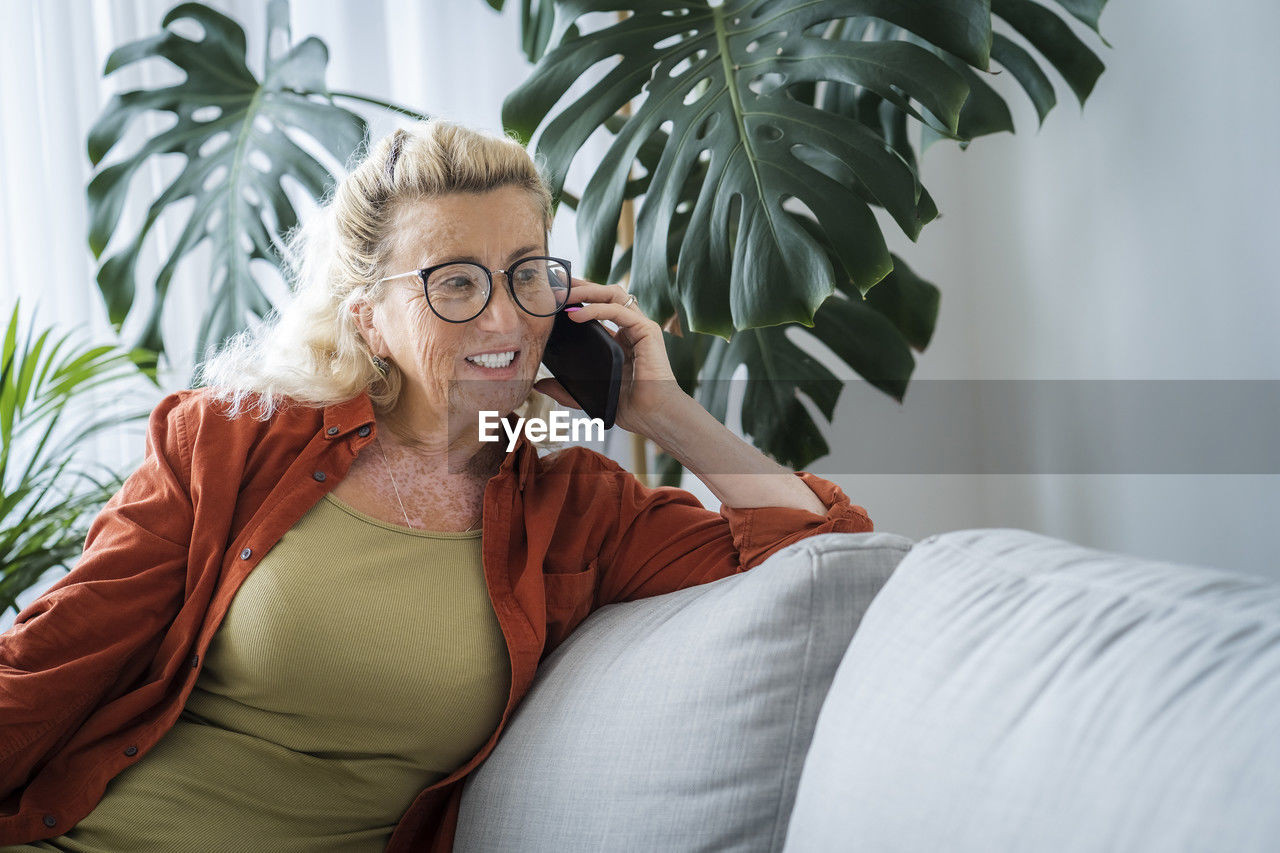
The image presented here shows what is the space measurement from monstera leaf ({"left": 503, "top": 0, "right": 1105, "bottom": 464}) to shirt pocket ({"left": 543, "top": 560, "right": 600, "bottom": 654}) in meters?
0.36

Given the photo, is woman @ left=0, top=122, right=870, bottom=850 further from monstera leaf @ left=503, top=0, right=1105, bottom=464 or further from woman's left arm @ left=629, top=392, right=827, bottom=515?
monstera leaf @ left=503, top=0, right=1105, bottom=464

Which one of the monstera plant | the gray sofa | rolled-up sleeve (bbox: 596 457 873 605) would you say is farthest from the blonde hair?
the gray sofa

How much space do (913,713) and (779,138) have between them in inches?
36.4

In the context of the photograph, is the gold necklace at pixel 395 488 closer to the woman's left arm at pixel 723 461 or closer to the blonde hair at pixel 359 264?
the blonde hair at pixel 359 264

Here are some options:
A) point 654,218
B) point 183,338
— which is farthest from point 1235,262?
point 183,338

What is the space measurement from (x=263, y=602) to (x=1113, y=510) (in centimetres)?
175

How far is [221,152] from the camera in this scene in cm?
187

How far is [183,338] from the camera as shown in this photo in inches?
90.9

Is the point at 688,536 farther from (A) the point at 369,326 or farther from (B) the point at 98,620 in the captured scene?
(B) the point at 98,620

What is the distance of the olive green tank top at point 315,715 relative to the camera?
1.02 metres

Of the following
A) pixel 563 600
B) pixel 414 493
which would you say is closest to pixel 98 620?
pixel 414 493

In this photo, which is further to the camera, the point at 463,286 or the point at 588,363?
the point at 588,363

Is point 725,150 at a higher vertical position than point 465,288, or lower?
higher

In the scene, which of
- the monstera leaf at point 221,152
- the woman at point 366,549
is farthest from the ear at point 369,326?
the monstera leaf at point 221,152
